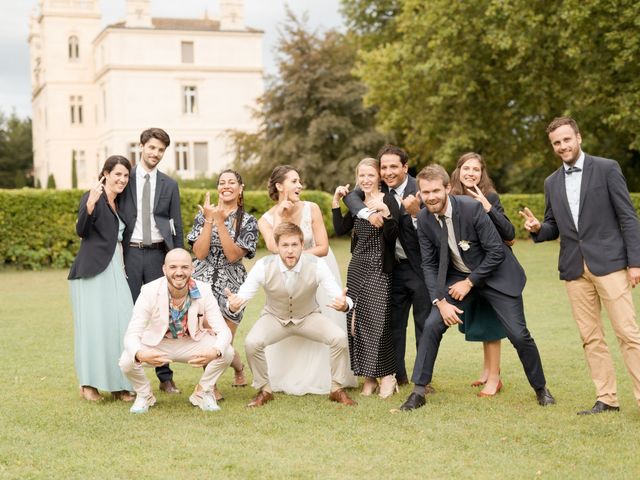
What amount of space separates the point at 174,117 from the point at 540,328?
51.0m

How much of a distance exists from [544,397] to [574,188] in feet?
5.90

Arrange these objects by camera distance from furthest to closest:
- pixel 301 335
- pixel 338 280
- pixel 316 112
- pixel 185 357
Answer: pixel 316 112
pixel 338 280
pixel 301 335
pixel 185 357

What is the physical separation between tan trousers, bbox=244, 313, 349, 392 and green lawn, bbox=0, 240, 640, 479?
27cm

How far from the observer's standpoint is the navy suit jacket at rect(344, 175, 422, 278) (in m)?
7.92

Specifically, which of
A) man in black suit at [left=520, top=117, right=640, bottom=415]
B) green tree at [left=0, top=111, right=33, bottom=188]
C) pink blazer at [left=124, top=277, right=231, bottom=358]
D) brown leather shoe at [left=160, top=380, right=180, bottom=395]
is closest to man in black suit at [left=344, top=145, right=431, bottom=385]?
man in black suit at [left=520, top=117, right=640, bottom=415]

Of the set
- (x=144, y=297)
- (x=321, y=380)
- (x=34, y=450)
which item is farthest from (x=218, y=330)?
(x=34, y=450)

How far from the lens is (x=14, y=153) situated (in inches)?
3236

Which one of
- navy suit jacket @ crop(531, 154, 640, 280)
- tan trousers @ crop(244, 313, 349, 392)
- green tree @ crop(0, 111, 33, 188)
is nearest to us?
navy suit jacket @ crop(531, 154, 640, 280)

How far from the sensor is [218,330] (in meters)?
7.38

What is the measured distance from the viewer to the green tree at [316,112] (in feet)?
133

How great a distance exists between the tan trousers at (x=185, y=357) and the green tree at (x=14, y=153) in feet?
245

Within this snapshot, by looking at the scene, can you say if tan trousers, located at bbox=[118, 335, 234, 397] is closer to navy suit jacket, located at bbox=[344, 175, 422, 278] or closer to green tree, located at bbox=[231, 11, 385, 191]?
navy suit jacket, located at bbox=[344, 175, 422, 278]

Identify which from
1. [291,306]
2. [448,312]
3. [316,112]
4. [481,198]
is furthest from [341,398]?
[316,112]

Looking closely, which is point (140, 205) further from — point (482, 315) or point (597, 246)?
point (597, 246)
